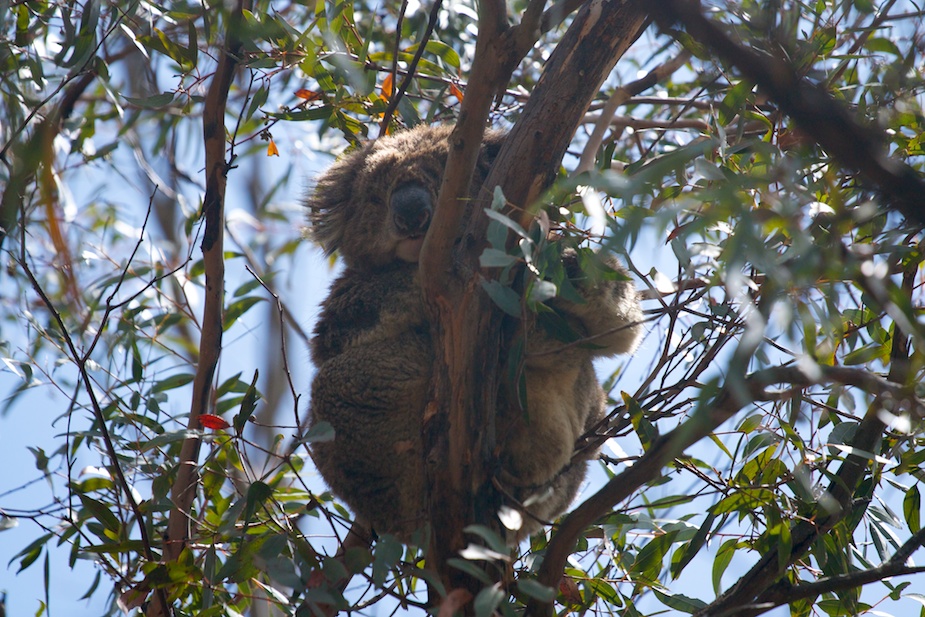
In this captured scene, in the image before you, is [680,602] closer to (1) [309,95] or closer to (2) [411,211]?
(2) [411,211]

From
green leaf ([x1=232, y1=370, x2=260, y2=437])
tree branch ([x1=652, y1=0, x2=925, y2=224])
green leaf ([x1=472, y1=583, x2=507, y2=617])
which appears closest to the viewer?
tree branch ([x1=652, y1=0, x2=925, y2=224])

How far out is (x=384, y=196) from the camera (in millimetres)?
2955

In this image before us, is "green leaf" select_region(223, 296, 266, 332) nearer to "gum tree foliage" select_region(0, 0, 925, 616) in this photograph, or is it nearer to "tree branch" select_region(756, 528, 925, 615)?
"gum tree foliage" select_region(0, 0, 925, 616)

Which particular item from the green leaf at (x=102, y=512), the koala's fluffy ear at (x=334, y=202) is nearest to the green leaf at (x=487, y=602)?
the green leaf at (x=102, y=512)

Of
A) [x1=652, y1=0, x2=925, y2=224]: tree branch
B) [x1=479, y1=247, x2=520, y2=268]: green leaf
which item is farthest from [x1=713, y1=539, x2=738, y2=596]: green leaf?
[x1=652, y1=0, x2=925, y2=224]: tree branch

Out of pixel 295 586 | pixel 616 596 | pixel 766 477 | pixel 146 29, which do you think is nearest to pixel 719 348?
pixel 766 477

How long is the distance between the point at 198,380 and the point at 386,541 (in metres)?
0.93

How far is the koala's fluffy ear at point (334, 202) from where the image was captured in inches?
123

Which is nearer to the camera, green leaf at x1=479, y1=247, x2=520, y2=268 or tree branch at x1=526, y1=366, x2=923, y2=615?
tree branch at x1=526, y1=366, x2=923, y2=615

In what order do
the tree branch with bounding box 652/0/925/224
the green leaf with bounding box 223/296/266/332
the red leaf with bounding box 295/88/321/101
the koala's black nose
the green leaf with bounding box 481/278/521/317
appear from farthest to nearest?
the green leaf with bounding box 223/296/266/332, the red leaf with bounding box 295/88/321/101, the koala's black nose, the green leaf with bounding box 481/278/521/317, the tree branch with bounding box 652/0/925/224

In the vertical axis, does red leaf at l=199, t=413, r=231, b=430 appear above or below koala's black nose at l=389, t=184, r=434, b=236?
below

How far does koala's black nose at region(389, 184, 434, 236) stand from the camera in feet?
8.75

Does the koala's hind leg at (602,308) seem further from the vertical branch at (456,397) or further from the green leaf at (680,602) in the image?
the green leaf at (680,602)

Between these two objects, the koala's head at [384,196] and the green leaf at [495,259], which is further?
the koala's head at [384,196]
